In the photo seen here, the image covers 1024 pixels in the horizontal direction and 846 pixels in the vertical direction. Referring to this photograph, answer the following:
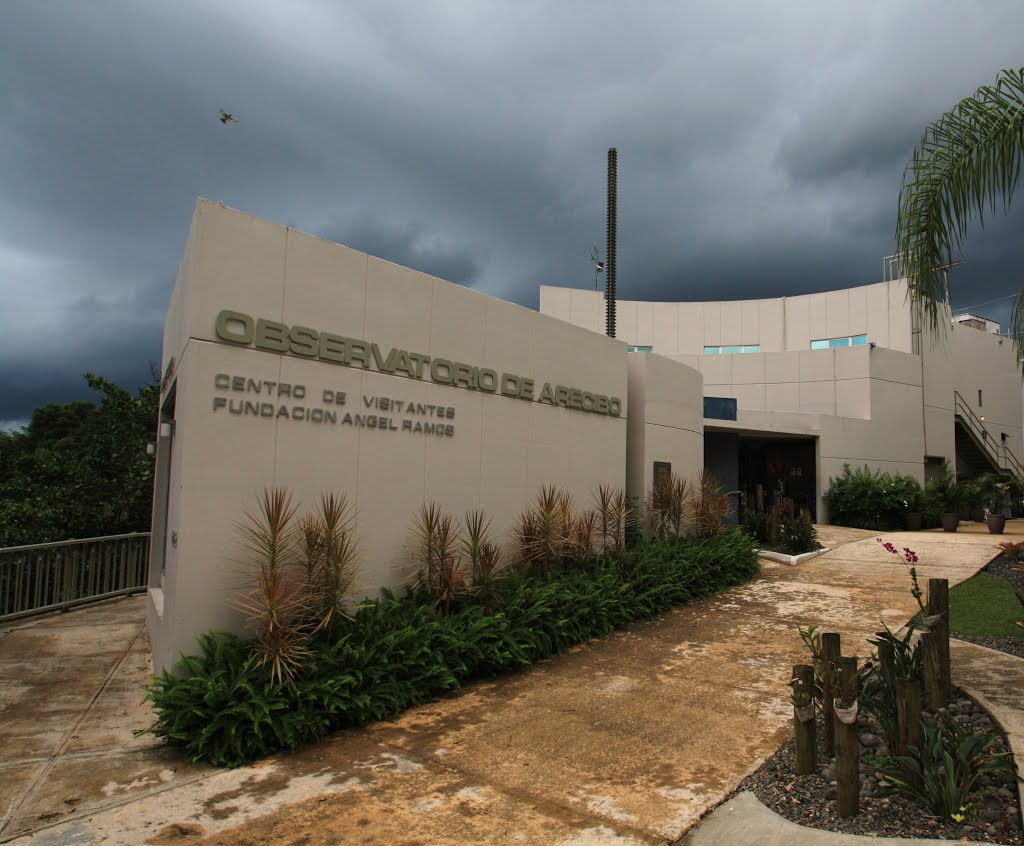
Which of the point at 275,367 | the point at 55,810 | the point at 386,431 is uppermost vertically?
the point at 275,367

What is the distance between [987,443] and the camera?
1150 inches

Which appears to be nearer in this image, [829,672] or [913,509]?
[829,672]

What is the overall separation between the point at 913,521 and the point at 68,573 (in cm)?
2187

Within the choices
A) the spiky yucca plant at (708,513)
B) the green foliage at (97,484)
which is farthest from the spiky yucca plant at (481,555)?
the green foliage at (97,484)

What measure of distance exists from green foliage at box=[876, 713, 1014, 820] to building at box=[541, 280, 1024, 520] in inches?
593

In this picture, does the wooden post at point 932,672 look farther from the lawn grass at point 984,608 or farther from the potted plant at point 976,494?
the potted plant at point 976,494

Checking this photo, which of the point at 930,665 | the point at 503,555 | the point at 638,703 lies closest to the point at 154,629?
the point at 503,555

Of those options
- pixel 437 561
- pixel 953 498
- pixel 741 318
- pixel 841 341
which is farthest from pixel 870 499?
pixel 437 561

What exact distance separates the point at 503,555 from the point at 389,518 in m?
2.11

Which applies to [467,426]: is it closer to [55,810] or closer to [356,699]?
[356,699]

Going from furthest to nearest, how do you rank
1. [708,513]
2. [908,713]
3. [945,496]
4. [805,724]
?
[945,496] → [708,513] → [805,724] → [908,713]

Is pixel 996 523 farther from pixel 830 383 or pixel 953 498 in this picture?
pixel 830 383

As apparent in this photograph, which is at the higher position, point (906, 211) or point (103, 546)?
point (906, 211)

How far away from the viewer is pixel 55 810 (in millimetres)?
4266
